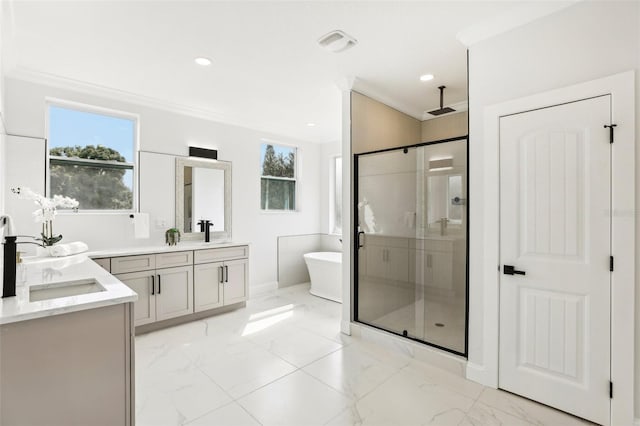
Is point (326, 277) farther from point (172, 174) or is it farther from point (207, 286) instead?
point (172, 174)

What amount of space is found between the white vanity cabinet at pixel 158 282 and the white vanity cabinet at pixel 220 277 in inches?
4.1

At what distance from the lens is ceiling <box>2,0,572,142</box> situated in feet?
6.87

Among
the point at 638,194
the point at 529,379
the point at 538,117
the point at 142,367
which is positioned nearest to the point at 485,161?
the point at 538,117

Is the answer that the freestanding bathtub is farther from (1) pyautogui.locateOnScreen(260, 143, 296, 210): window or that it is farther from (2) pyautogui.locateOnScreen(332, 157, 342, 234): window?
(1) pyautogui.locateOnScreen(260, 143, 296, 210): window

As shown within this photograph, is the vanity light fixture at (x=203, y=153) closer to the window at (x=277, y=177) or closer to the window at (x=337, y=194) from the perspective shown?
the window at (x=277, y=177)

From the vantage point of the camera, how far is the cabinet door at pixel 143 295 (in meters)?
3.25

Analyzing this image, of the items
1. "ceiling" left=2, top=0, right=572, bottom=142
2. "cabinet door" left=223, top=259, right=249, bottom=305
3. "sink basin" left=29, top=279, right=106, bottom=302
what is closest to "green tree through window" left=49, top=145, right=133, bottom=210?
"ceiling" left=2, top=0, right=572, bottom=142

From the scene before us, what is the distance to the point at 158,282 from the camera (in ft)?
11.2

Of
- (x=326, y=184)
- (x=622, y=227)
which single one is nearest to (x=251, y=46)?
(x=622, y=227)

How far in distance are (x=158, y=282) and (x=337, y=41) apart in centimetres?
305

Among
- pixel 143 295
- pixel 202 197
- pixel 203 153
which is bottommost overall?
pixel 143 295

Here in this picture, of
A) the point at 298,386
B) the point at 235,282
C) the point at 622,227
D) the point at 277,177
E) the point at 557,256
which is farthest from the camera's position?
the point at 277,177

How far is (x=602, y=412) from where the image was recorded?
6.22 ft

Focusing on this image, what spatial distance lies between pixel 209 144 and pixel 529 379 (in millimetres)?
4336
